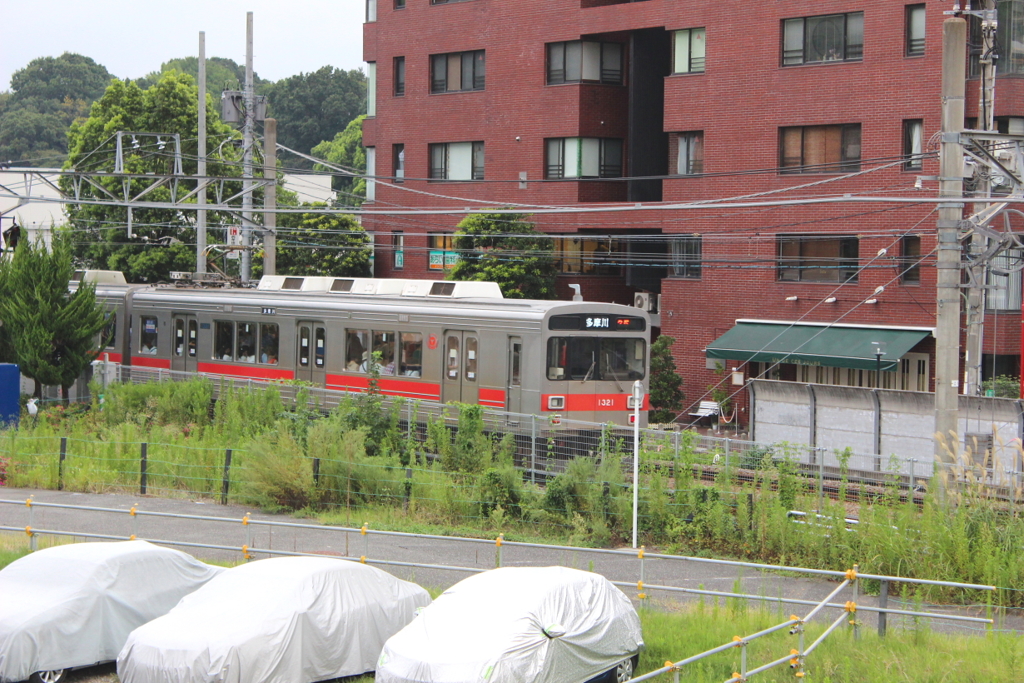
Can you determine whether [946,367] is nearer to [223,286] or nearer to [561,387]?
[561,387]

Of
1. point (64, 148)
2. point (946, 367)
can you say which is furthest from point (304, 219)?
point (64, 148)

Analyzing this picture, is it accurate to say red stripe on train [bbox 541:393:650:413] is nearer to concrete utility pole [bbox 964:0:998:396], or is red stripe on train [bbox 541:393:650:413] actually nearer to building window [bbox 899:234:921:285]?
concrete utility pole [bbox 964:0:998:396]

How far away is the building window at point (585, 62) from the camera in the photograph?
36.6 meters

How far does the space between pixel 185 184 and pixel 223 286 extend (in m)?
20.4

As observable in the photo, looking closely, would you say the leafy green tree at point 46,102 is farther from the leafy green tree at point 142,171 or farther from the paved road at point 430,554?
the paved road at point 430,554

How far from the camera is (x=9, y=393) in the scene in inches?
989

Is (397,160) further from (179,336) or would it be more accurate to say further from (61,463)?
(61,463)

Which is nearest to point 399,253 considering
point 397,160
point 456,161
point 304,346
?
point 397,160

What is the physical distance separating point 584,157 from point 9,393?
61.9ft

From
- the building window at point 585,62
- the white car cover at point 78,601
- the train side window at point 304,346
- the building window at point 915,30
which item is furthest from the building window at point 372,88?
the white car cover at point 78,601

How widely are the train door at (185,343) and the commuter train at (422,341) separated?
4cm

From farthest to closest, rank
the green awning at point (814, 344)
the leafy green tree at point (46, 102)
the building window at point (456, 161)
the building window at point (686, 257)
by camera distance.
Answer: the leafy green tree at point (46, 102) < the building window at point (456, 161) < the building window at point (686, 257) < the green awning at point (814, 344)

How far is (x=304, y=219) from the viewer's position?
44.3m

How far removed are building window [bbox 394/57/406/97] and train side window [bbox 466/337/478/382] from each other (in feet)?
70.5
